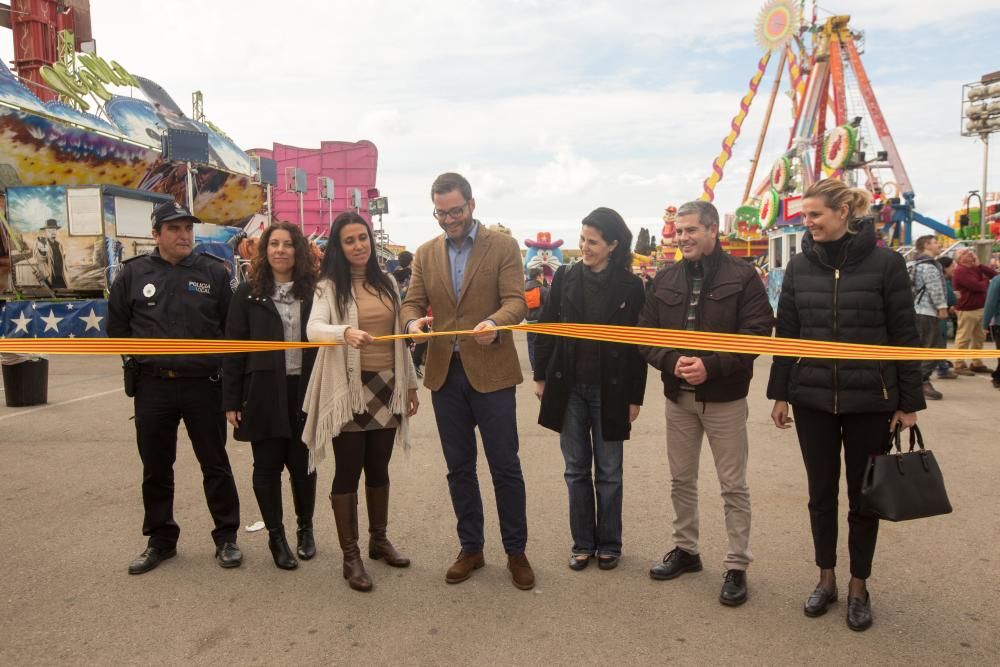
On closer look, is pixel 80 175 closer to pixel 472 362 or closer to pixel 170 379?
pixel 170 379

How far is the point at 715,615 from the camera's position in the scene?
3.31 meters

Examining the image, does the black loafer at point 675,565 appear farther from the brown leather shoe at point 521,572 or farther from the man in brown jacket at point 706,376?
the brown leather shoe at point 521,572

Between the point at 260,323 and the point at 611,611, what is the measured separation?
7.47 feet

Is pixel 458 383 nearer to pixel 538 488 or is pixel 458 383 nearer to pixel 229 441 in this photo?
pixel 538 488

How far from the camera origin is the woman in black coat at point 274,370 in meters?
3.87

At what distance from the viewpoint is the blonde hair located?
3205mm

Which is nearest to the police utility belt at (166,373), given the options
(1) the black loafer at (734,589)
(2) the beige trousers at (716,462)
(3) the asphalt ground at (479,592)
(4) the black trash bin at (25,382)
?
(3) the asphalt ground at (479,592)

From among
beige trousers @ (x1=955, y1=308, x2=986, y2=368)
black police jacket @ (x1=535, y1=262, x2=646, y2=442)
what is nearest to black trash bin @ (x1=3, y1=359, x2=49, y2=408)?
black police jacket @ (x1=535, y1=262, x2=646, y2=442)

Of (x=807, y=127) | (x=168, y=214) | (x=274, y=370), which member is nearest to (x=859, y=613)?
(x=274, y=370)

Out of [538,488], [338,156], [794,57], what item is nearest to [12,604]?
[538,488]

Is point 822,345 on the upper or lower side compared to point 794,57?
lower

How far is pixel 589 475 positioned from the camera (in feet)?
12.8

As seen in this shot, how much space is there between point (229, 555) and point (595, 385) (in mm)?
2144

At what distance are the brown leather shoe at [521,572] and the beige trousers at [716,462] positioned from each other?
30.5 inches
